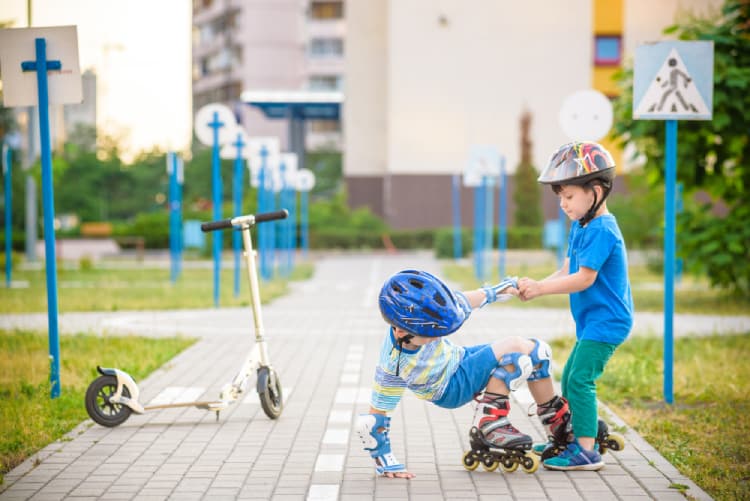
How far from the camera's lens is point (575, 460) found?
6.11m

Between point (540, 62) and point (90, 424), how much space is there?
4534cm

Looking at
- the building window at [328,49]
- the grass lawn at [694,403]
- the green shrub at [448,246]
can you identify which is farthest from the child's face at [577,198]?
the building window at [328,49]

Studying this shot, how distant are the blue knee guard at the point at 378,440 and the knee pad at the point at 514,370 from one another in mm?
637

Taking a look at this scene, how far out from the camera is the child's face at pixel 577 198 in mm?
5883

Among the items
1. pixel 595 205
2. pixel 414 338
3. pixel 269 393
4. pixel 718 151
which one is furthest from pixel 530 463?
pixel 718 151

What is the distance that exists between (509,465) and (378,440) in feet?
2.39

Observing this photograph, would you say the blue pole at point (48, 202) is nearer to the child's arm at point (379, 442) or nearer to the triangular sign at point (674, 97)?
the child's arm at point (379, 442)

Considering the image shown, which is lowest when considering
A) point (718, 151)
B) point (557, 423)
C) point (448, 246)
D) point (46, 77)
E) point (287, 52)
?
point (448, 246)

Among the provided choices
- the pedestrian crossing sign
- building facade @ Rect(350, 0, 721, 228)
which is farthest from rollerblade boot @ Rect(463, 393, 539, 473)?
building facade @ Rect(350, 0, 721, 228)

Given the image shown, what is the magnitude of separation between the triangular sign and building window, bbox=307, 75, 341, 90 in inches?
3293

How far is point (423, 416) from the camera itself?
26.2ft

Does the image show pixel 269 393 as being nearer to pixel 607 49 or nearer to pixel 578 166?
pixel 578 166

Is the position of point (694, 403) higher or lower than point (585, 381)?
lower

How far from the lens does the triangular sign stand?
8.45 metres
